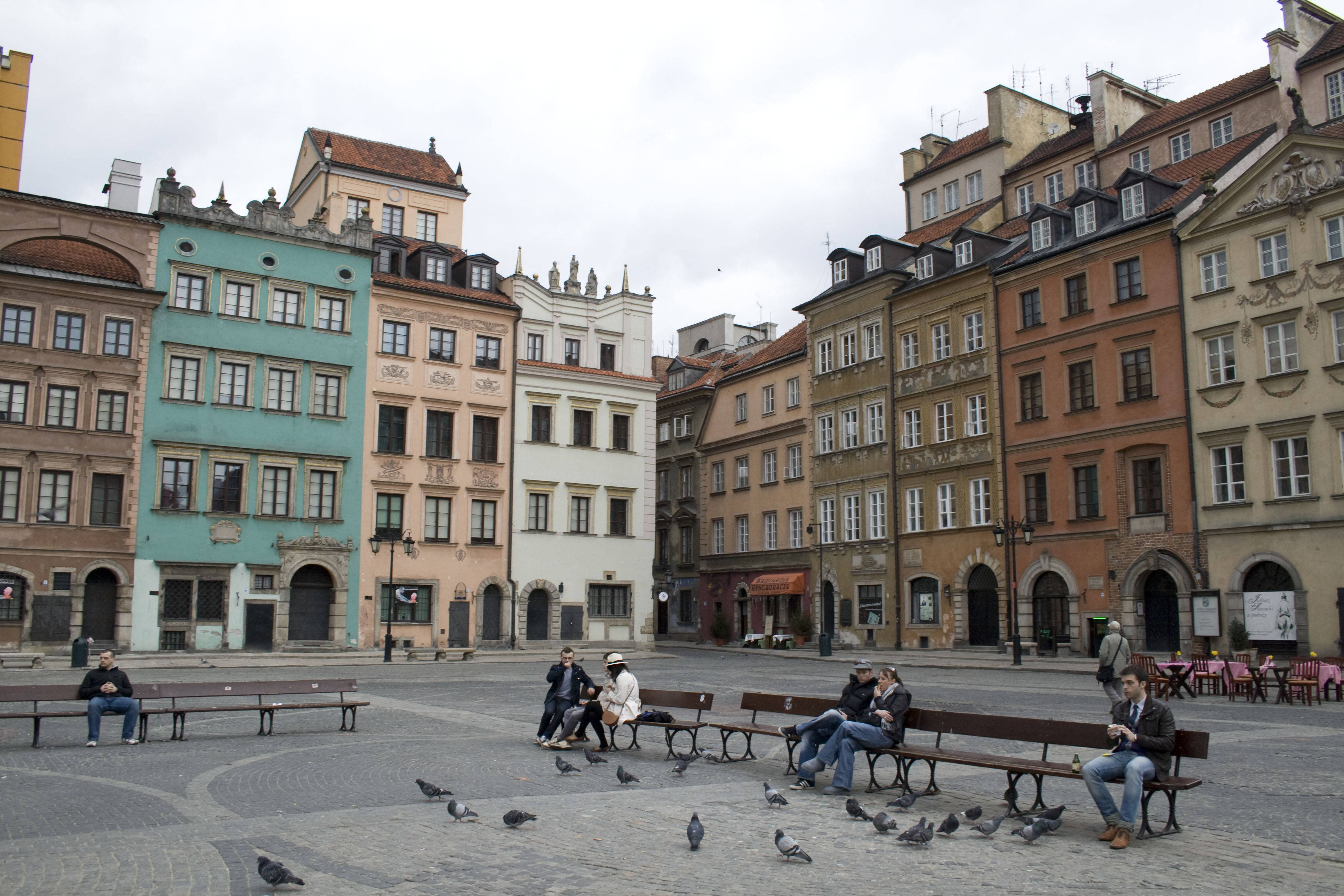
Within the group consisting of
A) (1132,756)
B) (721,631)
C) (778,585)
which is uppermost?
(778,585)

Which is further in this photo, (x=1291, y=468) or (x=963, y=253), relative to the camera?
(x=963, y=253)

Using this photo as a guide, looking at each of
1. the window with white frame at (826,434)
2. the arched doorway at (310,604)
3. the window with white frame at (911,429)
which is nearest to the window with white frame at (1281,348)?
the window with white frame at (911,429)

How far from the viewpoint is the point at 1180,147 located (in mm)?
39844

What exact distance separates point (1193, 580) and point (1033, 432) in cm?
792

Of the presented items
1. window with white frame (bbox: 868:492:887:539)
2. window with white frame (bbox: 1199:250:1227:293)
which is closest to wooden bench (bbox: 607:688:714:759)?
window with white frame (bbox: 1199:250:1227:293)

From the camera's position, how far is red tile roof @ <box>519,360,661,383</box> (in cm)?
4719

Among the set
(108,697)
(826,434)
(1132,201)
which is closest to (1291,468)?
(1132,201)

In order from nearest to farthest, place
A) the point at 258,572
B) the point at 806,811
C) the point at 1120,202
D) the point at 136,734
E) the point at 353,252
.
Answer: the point at 806,811
the point at 136,734
the point at 1120,202
the point at 258,572
the point at 353,252

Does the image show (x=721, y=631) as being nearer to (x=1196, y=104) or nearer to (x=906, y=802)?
(x=1196, y=104)

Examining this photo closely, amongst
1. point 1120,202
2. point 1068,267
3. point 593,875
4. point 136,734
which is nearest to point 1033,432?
point 1068,267

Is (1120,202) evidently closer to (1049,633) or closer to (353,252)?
(1049,633)

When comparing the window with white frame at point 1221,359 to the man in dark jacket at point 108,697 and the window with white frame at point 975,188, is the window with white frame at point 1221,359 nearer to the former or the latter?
the window with white frame at point 975,188

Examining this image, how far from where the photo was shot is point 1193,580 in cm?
3328

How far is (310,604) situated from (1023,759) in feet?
114
